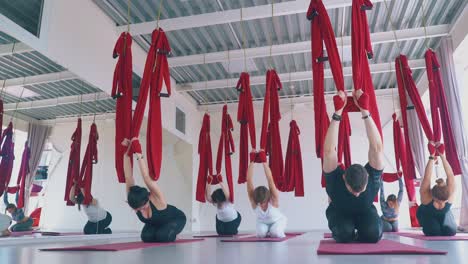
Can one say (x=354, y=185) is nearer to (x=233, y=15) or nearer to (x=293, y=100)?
(x=233, y=15)

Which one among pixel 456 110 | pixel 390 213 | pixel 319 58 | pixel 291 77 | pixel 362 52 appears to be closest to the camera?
pixel 362 52

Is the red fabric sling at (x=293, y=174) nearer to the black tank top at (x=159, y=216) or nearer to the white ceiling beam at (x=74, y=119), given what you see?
the black tank top at (x=159, y=216)

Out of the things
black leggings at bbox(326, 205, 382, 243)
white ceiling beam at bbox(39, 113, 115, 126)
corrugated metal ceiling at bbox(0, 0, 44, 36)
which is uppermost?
corrugated metal ceiling at bbox(0, 0, 44, 36)

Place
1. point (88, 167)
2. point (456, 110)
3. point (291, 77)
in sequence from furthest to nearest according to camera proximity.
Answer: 1. point (291, 77)
2. point (456, 110)
3. point (88, 167)

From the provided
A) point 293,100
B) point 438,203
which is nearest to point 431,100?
point 438,203

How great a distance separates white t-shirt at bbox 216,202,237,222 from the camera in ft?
21.1

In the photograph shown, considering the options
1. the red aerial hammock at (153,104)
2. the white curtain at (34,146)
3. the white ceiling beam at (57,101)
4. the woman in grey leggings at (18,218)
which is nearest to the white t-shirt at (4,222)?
the woman in grey leggings at (18,218)

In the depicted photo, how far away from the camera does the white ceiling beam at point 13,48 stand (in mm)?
4363

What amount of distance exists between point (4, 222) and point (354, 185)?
3964mm

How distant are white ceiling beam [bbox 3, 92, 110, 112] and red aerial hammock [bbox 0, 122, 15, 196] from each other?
0.25 meters

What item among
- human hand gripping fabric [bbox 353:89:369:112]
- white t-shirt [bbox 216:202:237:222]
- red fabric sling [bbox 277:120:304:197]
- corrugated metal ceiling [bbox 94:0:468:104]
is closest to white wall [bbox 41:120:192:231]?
white t-shirt [bbox 216:202:237:222]

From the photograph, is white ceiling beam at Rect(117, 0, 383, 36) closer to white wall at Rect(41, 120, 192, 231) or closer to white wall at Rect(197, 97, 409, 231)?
white wall at Rect(41, 120, 192, 231)

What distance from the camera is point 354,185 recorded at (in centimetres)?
308

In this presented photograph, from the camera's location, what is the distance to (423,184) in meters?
4.83
